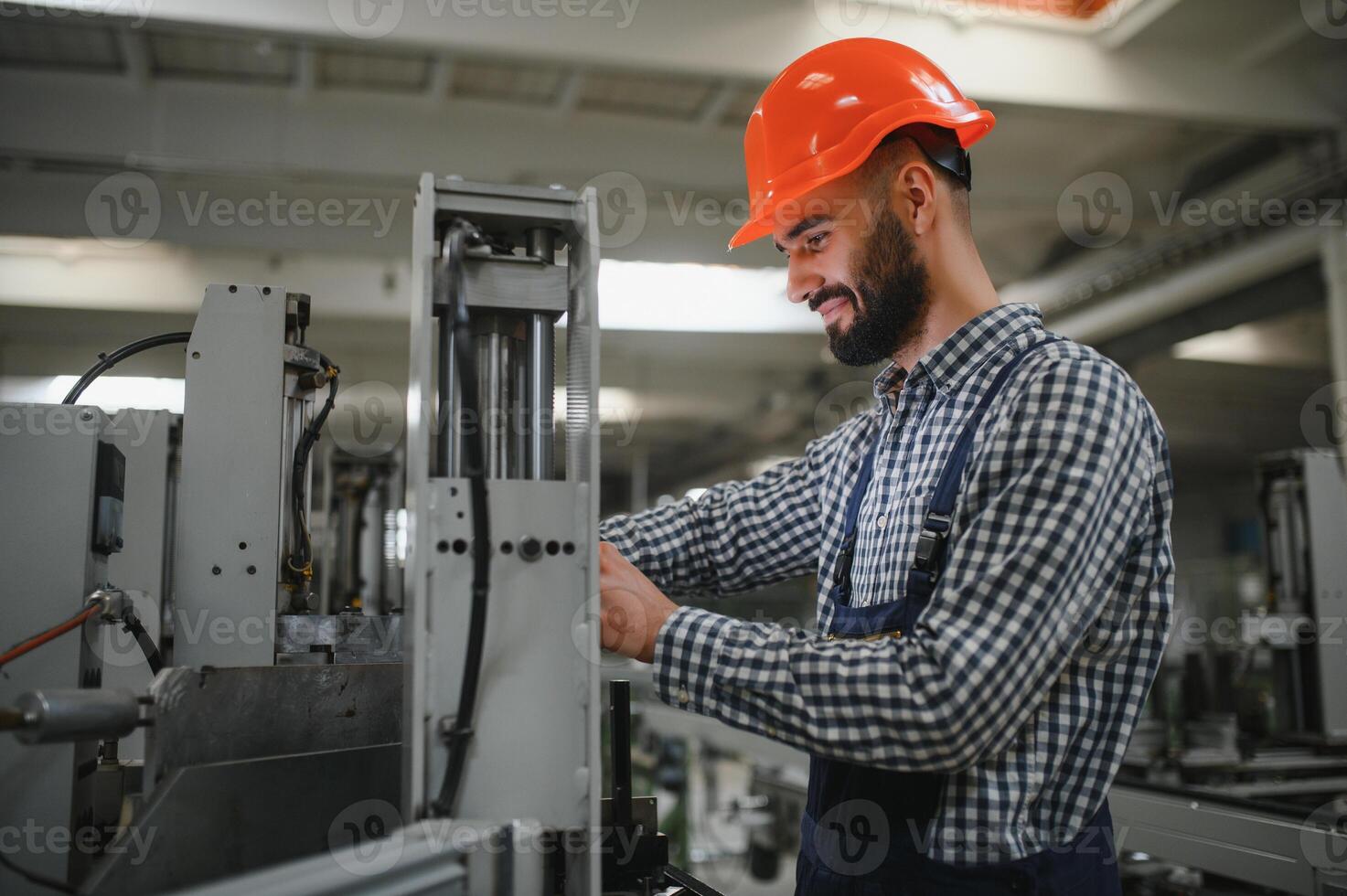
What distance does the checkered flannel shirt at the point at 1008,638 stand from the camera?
37.9 inches

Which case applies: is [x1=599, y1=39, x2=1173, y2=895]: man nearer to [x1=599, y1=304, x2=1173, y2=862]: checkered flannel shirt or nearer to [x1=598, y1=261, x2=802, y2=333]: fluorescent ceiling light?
[x1=599, y1=304, x2=1173, y2=862]: checkered flannel shirt

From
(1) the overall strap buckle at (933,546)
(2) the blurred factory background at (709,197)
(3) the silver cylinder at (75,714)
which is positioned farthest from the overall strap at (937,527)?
(2) the blurred factory background at (709,197)

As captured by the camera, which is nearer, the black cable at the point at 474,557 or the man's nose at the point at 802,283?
the black cable at the point at 474,557

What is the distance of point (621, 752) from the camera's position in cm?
123

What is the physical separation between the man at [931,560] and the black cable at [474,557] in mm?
169

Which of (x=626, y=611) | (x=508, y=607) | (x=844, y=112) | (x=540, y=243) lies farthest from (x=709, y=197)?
(x=508, y=607)

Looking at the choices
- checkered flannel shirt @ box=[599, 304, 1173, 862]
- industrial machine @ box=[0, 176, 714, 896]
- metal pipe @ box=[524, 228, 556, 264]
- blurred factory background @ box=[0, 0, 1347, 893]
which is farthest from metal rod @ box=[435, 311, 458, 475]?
blurred factory background @ box=[0, 0, 1347, 893]

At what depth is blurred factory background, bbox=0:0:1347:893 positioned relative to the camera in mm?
3016

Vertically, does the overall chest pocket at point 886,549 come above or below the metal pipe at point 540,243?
below

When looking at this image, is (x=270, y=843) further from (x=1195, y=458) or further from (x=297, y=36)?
(x=1195, y=458)

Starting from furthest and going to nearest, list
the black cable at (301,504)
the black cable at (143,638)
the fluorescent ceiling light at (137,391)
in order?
the fluorescent ceiling light at (137,391) → the black cable at (301,504) → the black cable at (143,638)

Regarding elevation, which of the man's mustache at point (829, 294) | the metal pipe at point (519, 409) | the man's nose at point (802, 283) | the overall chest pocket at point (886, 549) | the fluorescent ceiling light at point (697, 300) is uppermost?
the fluorescent ceiling light at point (697, 300)

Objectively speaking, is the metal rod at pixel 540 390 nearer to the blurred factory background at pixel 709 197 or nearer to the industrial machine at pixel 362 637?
the industrial machine at pixel 362 637

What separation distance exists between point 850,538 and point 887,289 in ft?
1.10
